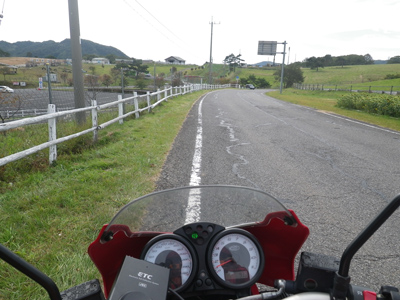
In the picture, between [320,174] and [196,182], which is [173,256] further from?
[320,174]

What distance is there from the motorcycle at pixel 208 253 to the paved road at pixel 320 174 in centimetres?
18

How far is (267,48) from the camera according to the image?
48.5 metres

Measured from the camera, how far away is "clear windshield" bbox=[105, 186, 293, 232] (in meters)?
1.75

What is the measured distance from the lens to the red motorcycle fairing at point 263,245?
1639mm

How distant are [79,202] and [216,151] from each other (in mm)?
3967

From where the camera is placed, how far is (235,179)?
549 cm

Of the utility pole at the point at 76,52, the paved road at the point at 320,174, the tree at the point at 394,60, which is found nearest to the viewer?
the paved road at the point at 320,174

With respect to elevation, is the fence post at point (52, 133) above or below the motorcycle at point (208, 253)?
below

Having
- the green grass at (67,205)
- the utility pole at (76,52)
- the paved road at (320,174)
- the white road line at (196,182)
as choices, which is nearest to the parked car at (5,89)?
the utility pole at (76,52)

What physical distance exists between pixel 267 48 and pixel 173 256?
50.3m

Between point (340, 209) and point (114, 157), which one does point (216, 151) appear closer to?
point (114, 157)

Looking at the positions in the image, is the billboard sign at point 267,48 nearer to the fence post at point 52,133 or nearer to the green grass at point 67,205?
the green grass at point 67,205

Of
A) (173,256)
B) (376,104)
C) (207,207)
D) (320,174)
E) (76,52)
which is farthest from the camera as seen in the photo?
(376,104)

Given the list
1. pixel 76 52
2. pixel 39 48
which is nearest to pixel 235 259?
pixel 76 52
